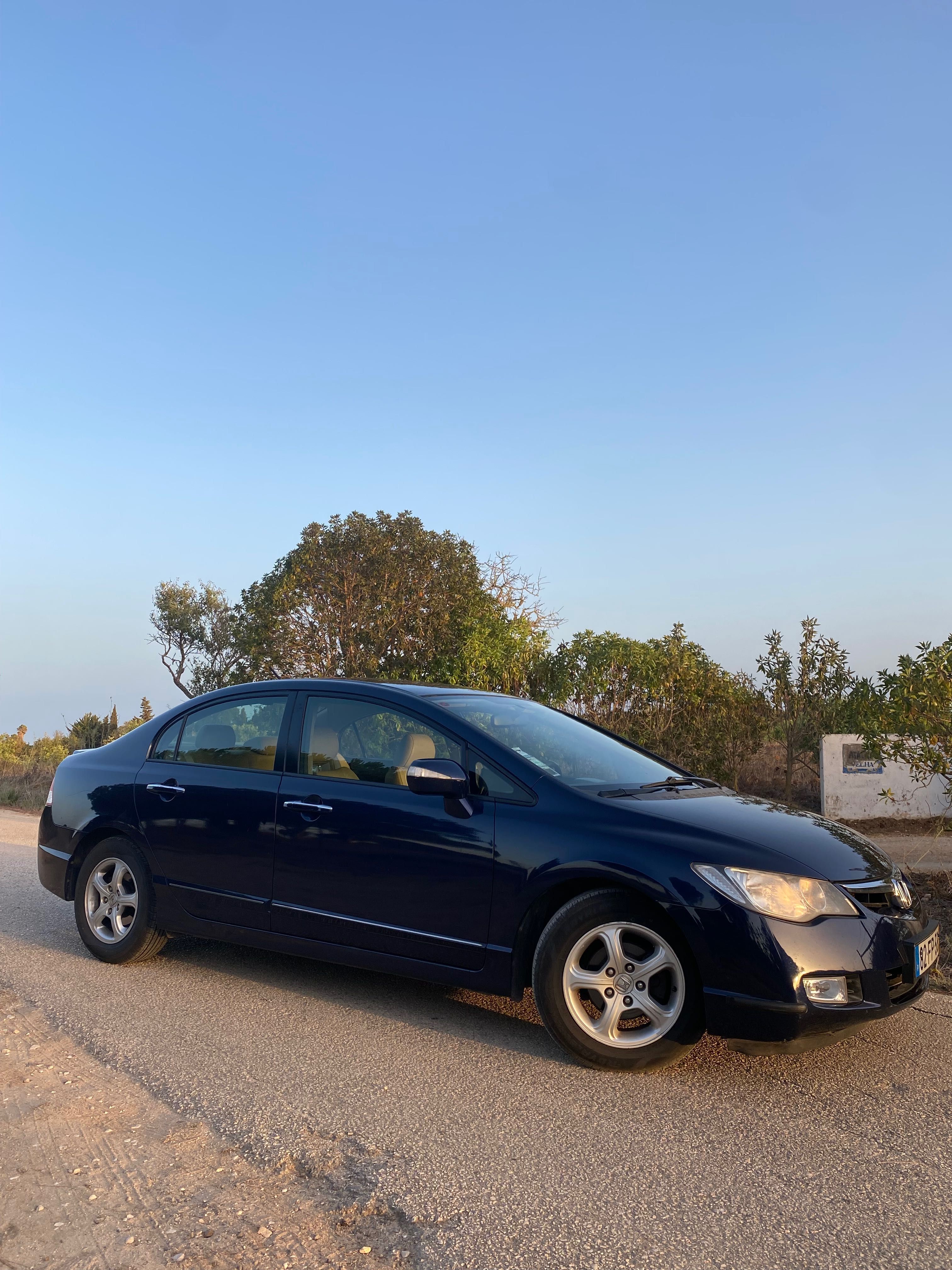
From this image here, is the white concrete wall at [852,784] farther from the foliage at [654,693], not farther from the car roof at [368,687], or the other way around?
the car roof at [368,687]

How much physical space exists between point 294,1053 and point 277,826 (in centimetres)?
119

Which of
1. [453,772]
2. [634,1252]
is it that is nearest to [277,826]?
[453,772]

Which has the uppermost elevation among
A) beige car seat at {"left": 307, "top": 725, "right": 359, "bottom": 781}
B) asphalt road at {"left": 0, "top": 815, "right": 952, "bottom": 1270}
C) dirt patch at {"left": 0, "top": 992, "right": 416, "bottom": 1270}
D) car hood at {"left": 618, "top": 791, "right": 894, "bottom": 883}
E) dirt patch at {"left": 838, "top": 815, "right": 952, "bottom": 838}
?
beige car seat at {"left": 307, "top": 725, "right": 359, "bottom": 781}

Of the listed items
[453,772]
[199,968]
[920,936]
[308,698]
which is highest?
[308,698]

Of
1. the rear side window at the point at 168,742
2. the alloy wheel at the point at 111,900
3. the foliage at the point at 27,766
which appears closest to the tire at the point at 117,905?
the alloy wheel at the point at 111,900

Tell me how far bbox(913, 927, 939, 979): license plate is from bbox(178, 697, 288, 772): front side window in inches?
125

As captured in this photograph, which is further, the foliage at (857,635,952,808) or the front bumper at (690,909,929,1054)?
the foliage at (857,635,952,808)

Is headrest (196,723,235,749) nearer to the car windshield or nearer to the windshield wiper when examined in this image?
the car windshield

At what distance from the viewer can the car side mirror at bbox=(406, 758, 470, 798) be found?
14.9ft

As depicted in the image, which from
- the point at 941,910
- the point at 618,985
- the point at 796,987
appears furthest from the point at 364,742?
the point at 941,910

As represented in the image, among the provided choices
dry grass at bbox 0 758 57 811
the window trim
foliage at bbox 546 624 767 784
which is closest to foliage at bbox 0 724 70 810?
dry grass at bbox 0 758 57 811

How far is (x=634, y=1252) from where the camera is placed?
272cm

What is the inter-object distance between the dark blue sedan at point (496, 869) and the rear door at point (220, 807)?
0.01m

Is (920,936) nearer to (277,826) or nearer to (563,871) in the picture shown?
(563,871)
